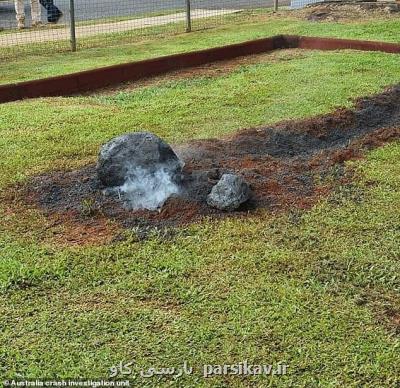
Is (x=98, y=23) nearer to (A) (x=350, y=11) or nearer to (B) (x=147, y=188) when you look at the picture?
(A) (x=350, y=11)

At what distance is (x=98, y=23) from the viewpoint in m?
12.2

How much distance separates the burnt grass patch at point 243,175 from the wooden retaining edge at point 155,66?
2.49m

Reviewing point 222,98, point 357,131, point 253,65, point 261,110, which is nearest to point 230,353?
point 357,131

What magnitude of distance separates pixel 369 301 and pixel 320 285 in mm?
217

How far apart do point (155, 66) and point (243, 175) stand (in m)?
3.75

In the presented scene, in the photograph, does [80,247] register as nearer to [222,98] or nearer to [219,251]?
[219,251]

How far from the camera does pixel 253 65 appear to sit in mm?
7512

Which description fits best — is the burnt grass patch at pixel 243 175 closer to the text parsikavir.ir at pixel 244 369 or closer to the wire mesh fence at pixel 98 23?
the text parsikavir.ir at pixel 244 369

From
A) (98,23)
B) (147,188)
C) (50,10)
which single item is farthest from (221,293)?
(50,10)

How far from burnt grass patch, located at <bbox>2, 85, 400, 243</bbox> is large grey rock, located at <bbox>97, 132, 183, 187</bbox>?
117mm

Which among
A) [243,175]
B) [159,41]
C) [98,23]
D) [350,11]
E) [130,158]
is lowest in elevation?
[243,175]

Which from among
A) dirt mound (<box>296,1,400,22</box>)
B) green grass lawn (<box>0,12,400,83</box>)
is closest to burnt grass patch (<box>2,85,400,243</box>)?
green grass lawn (<box>0,12,400,83</box>)

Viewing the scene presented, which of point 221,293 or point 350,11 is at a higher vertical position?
point 350,11

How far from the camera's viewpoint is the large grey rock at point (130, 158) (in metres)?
3.44
